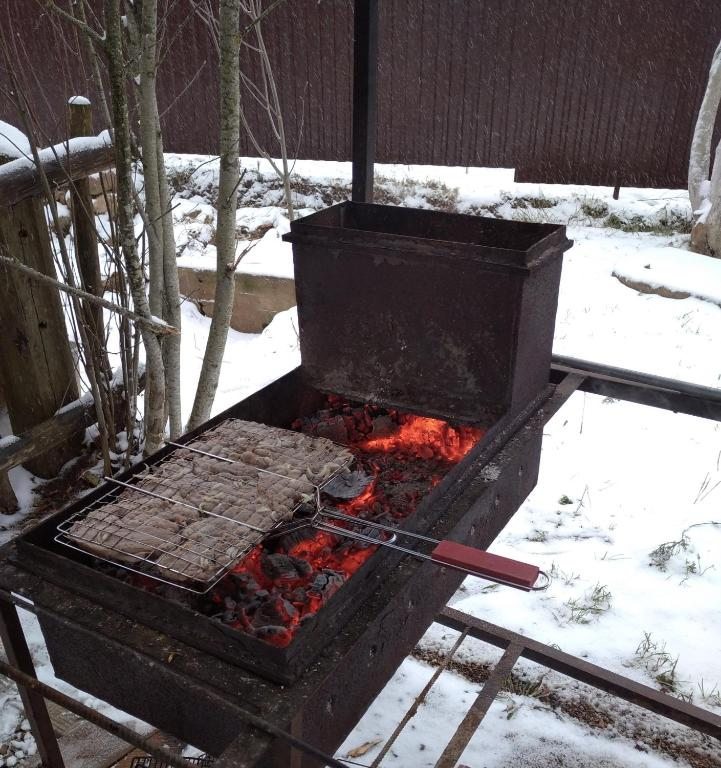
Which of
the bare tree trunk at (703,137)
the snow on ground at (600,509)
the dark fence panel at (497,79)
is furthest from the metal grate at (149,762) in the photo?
the dark fence panel at (497,79)

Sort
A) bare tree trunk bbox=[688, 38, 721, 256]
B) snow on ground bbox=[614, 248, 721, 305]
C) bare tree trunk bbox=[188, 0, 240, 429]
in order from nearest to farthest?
bare tree trunk bbox=[188, 0, 240, 429] < snow on ground bbox=[614, 248, 721, 305] < bare tree trunk bbox=[688, 38, 721, 256]

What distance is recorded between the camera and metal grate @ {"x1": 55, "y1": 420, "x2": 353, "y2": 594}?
64.3 inches

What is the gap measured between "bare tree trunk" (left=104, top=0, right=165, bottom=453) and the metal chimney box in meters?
0.59

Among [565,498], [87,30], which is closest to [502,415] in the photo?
[87,30]

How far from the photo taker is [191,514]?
5.88 ft

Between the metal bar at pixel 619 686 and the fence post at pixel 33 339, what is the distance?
7.17 feet

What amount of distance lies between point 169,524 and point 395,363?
0.99 meters

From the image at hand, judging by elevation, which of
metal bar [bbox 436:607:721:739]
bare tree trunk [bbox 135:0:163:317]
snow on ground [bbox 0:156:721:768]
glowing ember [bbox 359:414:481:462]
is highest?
bare tree trunk [bbox 135:0:163:317]

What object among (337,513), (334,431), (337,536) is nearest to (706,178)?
(334,431)

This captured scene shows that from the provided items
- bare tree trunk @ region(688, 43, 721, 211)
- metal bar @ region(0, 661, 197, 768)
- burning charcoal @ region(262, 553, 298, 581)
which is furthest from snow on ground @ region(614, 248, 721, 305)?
metal bar @ region(0, 661, 197, 768)

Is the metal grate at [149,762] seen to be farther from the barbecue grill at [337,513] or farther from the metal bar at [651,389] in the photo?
the metal bar at [651,389]

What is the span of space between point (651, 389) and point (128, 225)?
192 cm

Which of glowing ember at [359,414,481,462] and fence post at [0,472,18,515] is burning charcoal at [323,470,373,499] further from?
fence post at [0,472,18,515]

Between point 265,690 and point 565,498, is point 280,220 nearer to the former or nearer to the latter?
point 565,498
